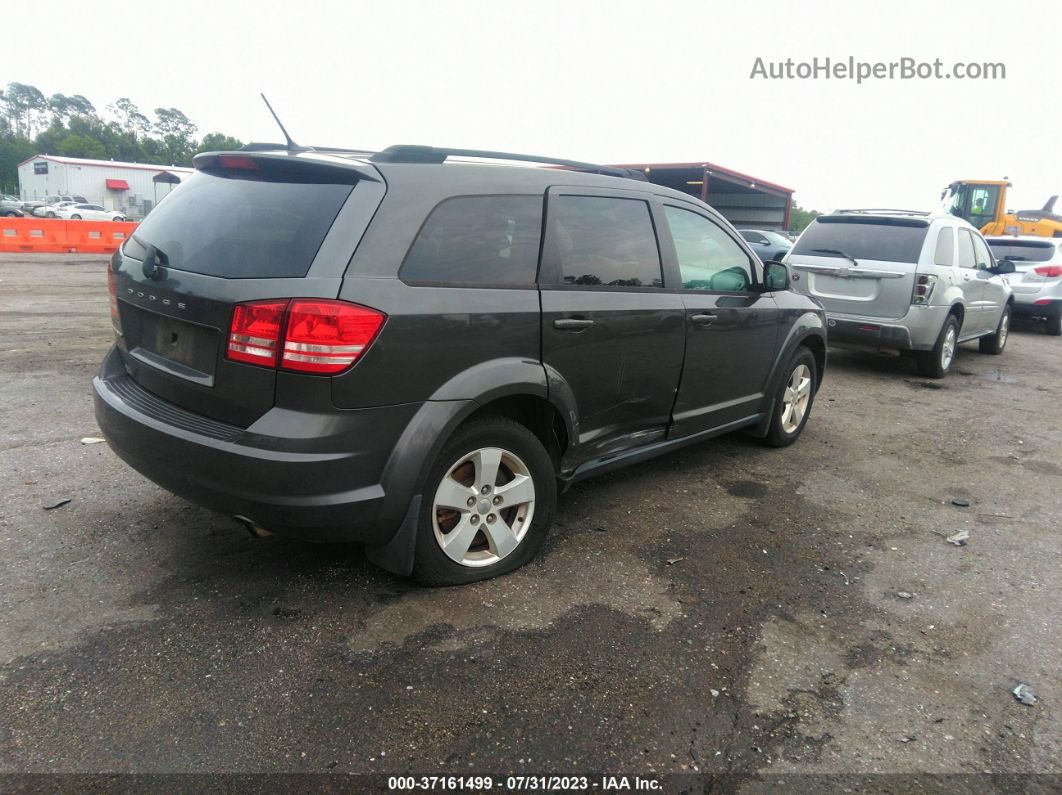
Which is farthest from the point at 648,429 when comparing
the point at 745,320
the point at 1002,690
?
the point at 1002,690

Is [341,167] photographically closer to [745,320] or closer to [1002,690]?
[745,320]

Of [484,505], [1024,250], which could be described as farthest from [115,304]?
[1024,250]

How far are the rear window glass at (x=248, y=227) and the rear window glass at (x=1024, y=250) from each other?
45.7ft

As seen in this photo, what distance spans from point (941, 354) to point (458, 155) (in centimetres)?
709

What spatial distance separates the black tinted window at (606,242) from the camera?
3.51 metres

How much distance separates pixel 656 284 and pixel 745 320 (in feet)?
3.12

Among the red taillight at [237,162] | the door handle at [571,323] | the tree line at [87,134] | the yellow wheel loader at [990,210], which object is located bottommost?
the door handle at [571,323]

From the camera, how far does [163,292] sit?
297 cm

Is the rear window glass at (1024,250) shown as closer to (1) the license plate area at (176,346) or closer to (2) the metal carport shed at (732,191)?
(2) the metal carport shed at (732,191)

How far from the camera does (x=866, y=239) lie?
27.3 ft

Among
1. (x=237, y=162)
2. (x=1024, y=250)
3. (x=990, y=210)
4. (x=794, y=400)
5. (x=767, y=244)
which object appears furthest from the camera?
(x=990, y=210)

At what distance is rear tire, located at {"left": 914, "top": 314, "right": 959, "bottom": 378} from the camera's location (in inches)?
328

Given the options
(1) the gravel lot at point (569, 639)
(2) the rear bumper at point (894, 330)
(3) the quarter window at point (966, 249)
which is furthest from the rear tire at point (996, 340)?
(1) the gravel lot at point (569, 639)

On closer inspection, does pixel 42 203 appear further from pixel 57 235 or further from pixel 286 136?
pixel 286 136
